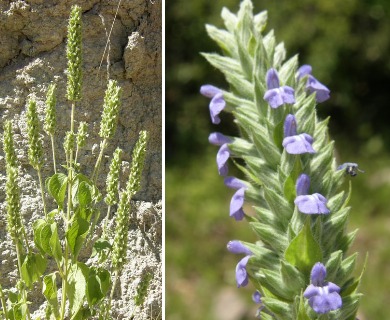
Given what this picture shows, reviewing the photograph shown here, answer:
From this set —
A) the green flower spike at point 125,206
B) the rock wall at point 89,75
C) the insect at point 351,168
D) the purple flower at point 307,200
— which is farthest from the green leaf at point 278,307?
the rock wall at point 89,75

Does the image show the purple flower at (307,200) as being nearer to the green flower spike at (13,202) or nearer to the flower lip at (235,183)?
the flower lip at (235,183)

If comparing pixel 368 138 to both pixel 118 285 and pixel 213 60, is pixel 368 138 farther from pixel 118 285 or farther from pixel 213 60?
pixel 213 60

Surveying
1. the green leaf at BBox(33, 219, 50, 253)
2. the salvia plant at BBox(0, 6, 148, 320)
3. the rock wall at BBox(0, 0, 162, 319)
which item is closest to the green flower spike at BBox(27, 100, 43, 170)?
the salvia plant at BBox(0, 6, 148, 320)

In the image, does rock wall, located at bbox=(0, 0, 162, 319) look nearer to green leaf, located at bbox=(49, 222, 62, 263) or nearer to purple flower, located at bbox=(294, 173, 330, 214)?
green leaf, located at bbox=(49, 222, 62, 263)

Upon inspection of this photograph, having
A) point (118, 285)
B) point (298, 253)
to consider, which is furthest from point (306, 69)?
point (118, 285)

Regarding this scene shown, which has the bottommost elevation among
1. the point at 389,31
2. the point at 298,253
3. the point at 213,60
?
the point at 298,253

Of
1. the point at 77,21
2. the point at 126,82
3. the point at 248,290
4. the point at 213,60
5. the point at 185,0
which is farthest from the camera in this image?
the point at 185,0
